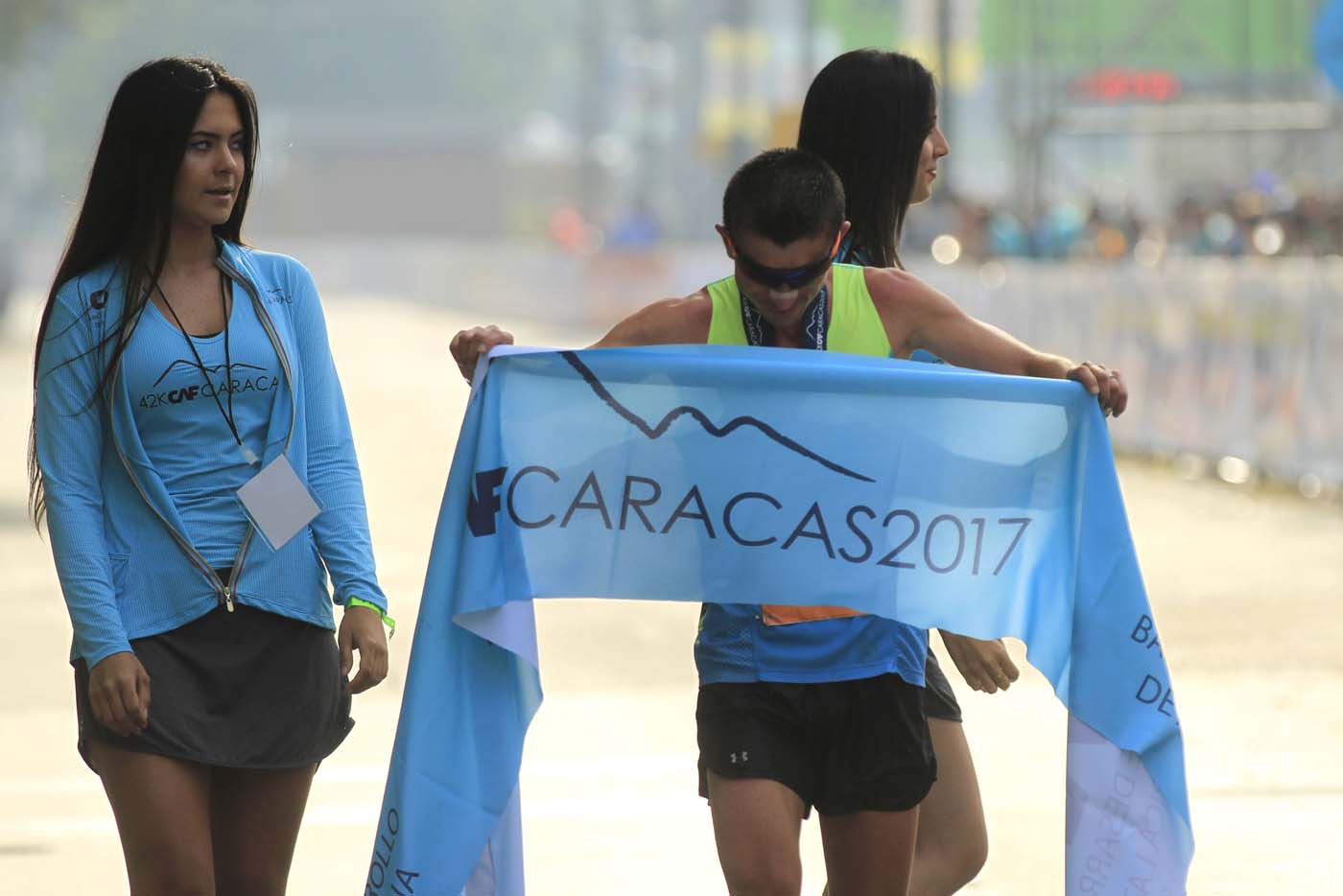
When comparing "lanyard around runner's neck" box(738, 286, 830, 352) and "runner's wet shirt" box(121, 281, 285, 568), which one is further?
"lanyard around runner's neck" box(738, 286, 830, 352)

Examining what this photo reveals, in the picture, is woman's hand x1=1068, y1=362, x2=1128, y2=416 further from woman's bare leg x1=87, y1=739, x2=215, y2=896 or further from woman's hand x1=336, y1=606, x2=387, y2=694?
woman's bare leg x1=87, y1=739, x2=215, y2=896

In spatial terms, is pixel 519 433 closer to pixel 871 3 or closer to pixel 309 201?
pixel 871 3

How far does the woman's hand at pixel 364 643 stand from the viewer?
400 cm

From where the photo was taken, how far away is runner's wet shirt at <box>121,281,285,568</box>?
3.83 m

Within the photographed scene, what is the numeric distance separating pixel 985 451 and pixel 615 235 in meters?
38.7

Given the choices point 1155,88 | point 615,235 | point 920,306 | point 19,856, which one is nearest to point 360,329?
point 615,235

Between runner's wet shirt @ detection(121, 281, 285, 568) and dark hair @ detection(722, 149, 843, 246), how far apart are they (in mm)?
839

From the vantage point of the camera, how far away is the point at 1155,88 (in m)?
37.1

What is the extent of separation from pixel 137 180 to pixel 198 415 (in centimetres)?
40

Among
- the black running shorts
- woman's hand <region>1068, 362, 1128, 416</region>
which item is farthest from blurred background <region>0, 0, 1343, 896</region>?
woman's hand <region>1068, 362, 1128, 416</region>

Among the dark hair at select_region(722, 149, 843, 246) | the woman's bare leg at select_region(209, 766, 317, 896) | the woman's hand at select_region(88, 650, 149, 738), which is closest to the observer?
the woman's hand at select_region(88, 650, 149, 738)

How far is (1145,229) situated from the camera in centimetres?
2902

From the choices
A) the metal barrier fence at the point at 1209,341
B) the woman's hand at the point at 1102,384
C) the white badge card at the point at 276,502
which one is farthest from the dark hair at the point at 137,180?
the metal barrier fence at the point at 1209,341

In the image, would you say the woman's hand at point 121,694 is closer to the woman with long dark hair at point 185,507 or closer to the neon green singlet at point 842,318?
the woman with long dark hair at point 185,507
